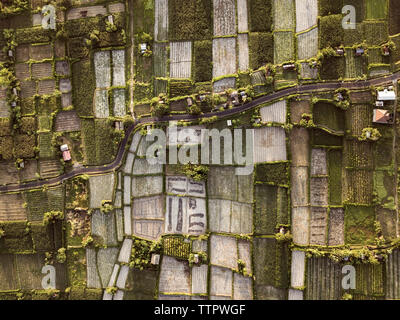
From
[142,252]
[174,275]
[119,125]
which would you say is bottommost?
[174,275]

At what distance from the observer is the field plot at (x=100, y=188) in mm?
20078

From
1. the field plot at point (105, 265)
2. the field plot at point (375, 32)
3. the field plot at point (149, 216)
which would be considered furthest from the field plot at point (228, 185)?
the field plot at point (375, 32)

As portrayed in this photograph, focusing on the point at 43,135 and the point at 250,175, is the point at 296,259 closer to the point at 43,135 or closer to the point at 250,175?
the point at 250,175

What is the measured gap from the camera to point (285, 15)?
1912 centimetres

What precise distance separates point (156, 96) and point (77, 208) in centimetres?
982

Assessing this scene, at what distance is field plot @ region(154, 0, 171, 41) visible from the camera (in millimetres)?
19734

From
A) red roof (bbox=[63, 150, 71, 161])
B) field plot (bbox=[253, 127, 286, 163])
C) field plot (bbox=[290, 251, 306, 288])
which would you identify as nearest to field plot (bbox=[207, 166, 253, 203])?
field plot (bbox=[253, 127, 286, 163])

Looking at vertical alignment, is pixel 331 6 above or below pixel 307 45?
above

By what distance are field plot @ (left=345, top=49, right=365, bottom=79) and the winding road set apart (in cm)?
52

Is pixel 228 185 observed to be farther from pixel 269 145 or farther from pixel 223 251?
pixel 223 251

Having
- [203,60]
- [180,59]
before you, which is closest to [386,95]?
[203,60]

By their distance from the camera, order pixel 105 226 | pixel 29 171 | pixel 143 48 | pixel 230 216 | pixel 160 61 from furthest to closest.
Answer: pixel 29 171, pixel 105 226, pixel 160 61, pixel 230 216, pixel 143 48

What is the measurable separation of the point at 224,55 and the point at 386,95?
10.9m

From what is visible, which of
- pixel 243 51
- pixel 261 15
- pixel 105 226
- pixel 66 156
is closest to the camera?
pixel 261 15
